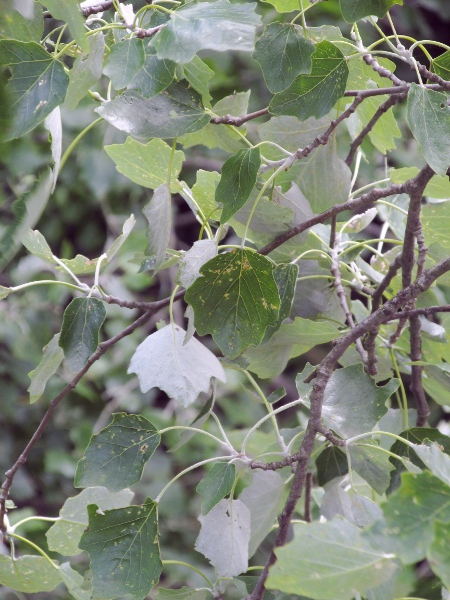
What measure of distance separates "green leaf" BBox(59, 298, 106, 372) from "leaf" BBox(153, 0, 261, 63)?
7.4 inches

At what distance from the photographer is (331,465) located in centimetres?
53

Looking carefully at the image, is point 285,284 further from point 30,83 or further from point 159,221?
point 30,83

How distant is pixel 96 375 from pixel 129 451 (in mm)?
1140

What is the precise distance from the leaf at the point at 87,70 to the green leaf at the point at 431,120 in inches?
7.1

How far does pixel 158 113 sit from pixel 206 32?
7cm

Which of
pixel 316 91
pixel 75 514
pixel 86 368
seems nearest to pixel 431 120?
pixel 316 91

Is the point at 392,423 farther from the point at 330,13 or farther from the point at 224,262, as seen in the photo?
→ the point at 330,13

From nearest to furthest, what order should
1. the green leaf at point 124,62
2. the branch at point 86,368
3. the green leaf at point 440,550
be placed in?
the green leaf at point 440,550 < the green leaf at point 124,62 < the branch at point 86,368

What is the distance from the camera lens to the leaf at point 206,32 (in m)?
0.36

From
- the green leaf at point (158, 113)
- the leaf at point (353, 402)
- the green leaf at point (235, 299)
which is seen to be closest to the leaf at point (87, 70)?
the green leaf at point (158, 113)

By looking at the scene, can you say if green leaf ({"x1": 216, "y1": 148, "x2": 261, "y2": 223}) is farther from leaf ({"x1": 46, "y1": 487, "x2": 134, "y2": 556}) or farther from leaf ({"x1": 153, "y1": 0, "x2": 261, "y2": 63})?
leaf ({"x1": 46, "y1": 487, "x2": 134, "y2": 556})

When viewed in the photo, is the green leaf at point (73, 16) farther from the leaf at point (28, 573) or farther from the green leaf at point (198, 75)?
the leaf at point (28, 573)

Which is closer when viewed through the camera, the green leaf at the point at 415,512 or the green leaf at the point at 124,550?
the green leaf at the point at 415,512

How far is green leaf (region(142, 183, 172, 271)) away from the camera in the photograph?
1.48 ft
